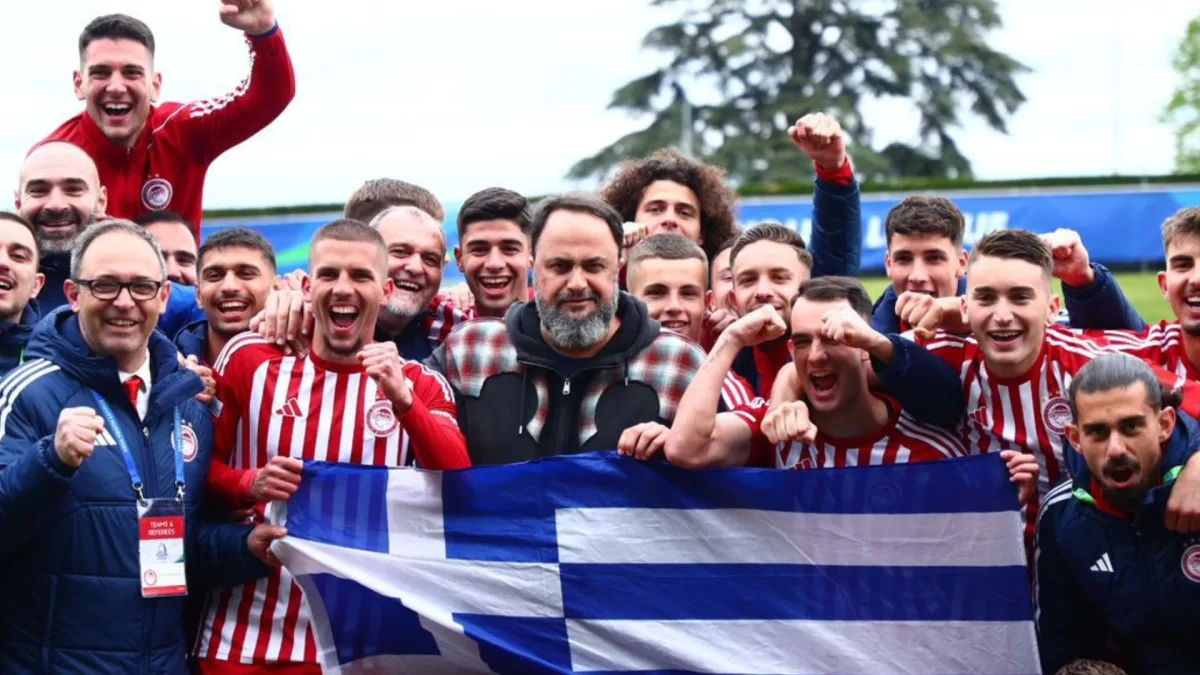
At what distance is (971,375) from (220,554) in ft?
7.21

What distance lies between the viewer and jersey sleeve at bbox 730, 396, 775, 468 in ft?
14.5

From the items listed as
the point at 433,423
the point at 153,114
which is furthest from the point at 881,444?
the point at 153,114

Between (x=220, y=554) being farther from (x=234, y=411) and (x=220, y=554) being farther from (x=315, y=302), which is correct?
(x=315, y=302)

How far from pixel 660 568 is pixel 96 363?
1.64 m

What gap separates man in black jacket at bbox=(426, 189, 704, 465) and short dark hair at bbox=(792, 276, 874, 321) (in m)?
0.40

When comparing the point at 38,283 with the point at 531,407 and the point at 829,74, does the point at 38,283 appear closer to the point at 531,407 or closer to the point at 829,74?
the point at 531,407

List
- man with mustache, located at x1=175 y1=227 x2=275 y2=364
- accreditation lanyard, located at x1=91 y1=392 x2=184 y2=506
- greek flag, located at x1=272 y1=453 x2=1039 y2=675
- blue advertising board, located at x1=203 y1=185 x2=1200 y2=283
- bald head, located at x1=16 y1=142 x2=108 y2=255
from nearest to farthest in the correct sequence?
greek flag, located at x1=272 y1=453 x2=1039 y2=675 → accreditation lanyard, located at x1=91 y1=392 x2=184 y2=506 → man with mustache, located at x1=175 y1=227 x2=275 y2=364 → bald head, located at x1=16 y1=142 x2=108 y2=255 → blue advertising board, located at x1=203 y1=185 x2=1200 y2=283

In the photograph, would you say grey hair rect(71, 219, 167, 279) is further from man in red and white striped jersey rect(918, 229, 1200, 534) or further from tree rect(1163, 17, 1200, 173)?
tree rect(1163, 17, 1200, 173)

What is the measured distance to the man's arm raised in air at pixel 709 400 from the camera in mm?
4211

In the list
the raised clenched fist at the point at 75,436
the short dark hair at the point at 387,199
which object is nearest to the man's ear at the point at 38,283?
the raised clenched fist at the point at 75,436

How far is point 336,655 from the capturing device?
4.42 m

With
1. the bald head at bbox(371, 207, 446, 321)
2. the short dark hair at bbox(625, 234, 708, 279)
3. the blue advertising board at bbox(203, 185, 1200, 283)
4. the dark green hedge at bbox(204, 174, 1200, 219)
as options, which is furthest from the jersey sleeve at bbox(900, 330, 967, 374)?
the dark green hedge at bbox(204, 174, 1200, 219)

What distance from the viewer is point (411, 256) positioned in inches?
216

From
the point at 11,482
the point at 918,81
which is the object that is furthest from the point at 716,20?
the point at 11,482
